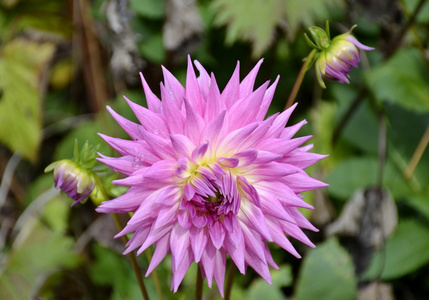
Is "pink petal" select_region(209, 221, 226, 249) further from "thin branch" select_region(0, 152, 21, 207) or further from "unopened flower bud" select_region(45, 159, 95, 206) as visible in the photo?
"thin branch" select_region(0, 152, 21, 207)

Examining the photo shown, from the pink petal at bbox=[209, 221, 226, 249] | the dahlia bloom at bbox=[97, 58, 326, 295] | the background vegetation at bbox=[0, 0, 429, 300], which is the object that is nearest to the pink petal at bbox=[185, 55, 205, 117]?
the dahlia bloom at bbox=[97, 58, 326, 295]

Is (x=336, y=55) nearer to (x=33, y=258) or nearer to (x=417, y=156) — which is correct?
(x=417, y=156)

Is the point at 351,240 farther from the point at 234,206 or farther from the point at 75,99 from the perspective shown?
the point at 75,99

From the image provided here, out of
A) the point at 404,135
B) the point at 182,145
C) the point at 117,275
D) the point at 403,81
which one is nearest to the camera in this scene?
the point at 182,145

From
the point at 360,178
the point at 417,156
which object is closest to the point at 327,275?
the point at 360,178

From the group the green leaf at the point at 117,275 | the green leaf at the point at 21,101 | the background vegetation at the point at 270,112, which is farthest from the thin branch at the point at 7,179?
the green leaf at the point at 117,275

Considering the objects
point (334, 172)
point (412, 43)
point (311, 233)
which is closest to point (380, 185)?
point (334, 172)

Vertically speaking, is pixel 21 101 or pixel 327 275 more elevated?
pixel 21 101
